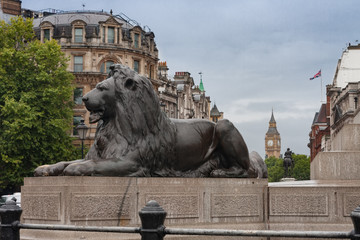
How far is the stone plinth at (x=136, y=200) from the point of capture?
8414mm

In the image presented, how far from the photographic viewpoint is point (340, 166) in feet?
42.7

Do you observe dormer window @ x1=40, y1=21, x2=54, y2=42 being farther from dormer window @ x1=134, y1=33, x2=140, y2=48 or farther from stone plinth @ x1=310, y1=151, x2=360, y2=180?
stone plinth @ x1=310, y1=151, x2=360, y2=180

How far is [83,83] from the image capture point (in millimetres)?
58938

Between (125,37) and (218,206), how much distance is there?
173ft

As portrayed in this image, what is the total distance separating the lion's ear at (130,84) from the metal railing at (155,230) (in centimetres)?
285

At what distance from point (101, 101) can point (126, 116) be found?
16.7 inches

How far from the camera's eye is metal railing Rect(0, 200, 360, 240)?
5.07 meters

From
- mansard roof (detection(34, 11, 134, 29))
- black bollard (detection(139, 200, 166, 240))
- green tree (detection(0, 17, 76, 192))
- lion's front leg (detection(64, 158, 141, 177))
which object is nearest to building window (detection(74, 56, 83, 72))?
mansard roof (detection(34, 11, 134, 29))

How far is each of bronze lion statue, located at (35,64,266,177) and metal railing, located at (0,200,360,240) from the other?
1619 millimetres

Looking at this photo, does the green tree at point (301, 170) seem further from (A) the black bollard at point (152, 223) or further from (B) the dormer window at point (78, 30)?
(A) the black bollard at point (152, 223)

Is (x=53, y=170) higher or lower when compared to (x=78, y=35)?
lower

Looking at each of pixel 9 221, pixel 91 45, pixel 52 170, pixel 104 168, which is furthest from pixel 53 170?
pixel 91 45

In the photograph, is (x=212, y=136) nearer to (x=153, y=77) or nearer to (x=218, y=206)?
(x=218, y=206)

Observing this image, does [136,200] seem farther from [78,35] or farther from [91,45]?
[78,35]
